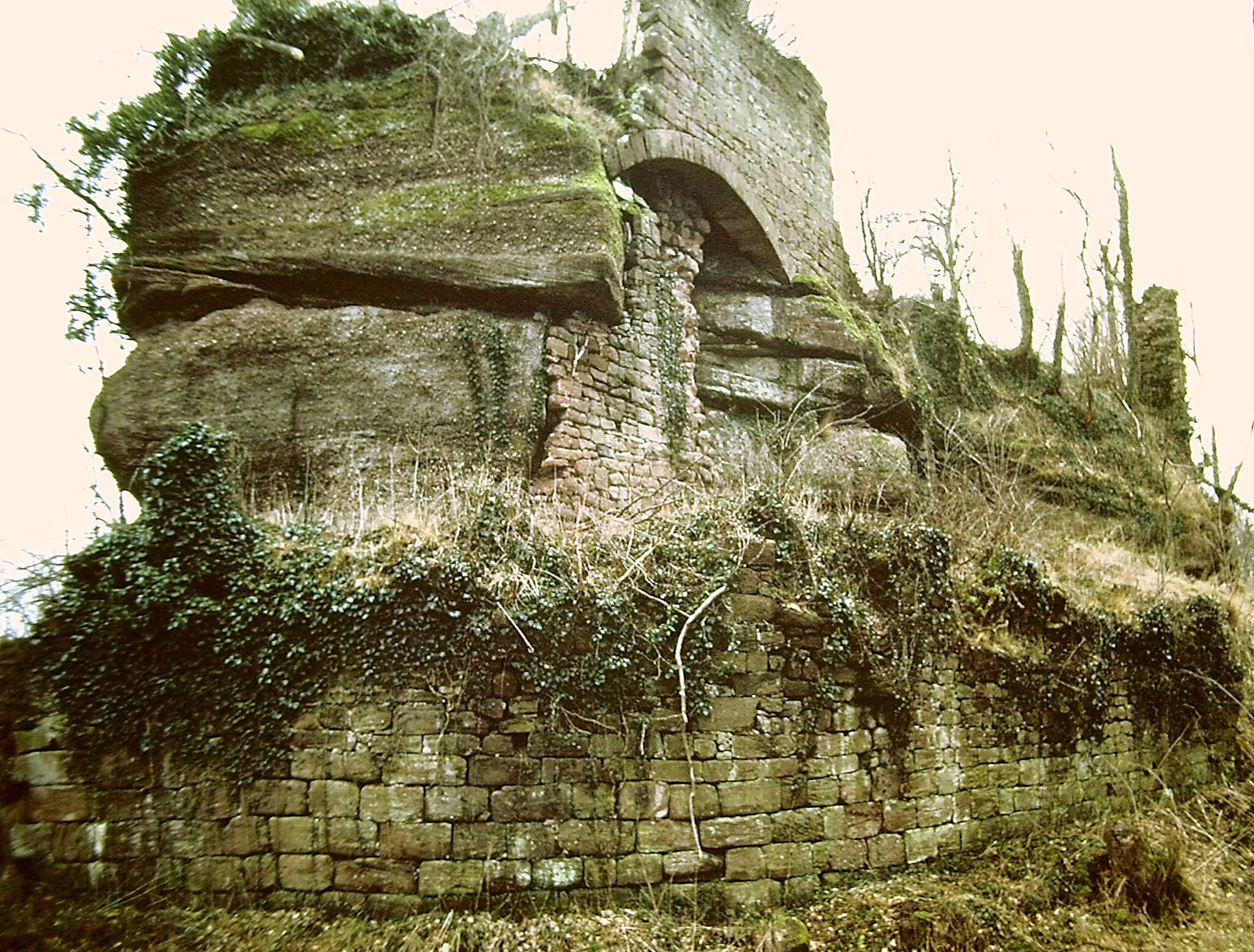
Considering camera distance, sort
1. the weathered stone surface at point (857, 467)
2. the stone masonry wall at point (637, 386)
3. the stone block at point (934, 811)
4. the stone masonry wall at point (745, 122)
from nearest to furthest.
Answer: the stone block at point (934, 811) → the stone masonry wall at point (637, 386) → the weathered stone surface at point (857, 467) → the stone masonry wall at point (745, 122)

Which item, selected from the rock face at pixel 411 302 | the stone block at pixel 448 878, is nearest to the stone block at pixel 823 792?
the stone block at pixel 448 878

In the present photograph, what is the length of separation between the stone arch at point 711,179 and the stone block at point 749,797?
6.88 meters

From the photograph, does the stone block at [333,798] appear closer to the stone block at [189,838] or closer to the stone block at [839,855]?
the stone block at [189,838]

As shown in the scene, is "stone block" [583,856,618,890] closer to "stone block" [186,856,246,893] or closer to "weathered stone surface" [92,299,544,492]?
"stone block" [186,856,246,893]

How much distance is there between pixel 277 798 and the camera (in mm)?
4957

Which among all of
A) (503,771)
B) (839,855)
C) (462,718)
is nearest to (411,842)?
(503,771)

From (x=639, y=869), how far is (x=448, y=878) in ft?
3.88

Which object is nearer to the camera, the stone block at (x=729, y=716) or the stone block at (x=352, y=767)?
the stone block at (x=352, y=767)

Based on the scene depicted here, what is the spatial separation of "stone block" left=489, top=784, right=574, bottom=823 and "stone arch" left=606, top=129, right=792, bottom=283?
6.96m

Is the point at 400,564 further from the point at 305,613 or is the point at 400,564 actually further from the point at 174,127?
the point at 174,127

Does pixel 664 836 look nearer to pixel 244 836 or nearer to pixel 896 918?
pixel 896 918

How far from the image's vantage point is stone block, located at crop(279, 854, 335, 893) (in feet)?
16.0

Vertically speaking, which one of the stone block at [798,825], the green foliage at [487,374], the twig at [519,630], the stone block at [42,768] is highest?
the green foliage at [487,374]

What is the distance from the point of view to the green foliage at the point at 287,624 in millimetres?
4973
